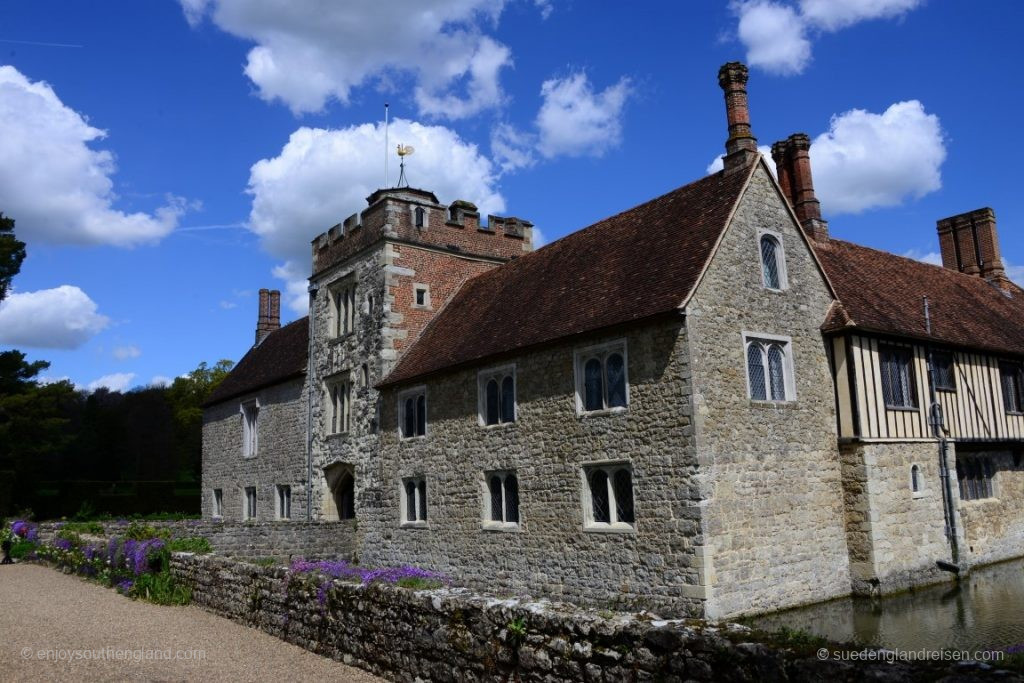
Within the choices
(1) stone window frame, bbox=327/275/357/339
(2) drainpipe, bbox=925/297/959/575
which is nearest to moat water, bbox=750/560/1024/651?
(2) drainpipe, bbox=925/297/959/575

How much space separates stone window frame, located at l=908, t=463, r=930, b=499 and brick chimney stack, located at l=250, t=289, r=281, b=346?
2666 cm

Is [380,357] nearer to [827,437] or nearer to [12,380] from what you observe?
[827,437]

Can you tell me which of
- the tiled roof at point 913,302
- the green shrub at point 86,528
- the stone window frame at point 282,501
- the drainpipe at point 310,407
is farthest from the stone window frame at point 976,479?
the green shrub at point 86,528

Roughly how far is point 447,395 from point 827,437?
7.98 m

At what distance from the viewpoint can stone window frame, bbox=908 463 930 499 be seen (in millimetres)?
14203

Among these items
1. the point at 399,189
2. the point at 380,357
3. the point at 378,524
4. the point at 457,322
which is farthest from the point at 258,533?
the point at 399,189

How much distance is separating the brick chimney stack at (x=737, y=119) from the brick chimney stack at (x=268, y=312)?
24.2 metres

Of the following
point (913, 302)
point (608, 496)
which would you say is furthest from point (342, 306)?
point (913, 302)

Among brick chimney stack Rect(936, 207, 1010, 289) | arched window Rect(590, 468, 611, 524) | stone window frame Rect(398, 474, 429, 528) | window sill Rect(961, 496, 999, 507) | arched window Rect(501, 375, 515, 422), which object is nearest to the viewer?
arched window Rect(590, 468, 611, 524)

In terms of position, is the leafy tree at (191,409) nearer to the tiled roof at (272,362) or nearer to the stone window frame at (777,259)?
the tiled roof at (272,362)

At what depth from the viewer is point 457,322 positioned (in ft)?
62.6

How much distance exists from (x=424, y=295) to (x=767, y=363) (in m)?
A: 10.5

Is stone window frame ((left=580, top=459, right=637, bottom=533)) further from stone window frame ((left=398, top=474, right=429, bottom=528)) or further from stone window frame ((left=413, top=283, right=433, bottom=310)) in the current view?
stone window frame ((left=413, top=283, right=433, bottom=310))

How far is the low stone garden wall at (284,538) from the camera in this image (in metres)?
18.0
